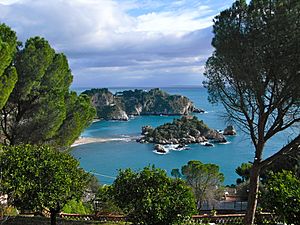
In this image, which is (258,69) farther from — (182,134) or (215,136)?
(215,136)

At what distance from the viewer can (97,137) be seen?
213 feet

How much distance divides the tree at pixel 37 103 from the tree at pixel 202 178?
1027cm

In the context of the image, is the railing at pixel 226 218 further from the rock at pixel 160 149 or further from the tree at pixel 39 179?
the rock at pixel 160 149

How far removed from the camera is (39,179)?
5.46m

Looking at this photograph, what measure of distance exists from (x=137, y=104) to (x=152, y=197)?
9085cm

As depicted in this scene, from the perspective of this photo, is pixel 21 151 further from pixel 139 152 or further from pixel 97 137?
pixel 97 137

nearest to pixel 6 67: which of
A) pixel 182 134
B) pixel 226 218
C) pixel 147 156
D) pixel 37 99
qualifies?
pixel 37 99

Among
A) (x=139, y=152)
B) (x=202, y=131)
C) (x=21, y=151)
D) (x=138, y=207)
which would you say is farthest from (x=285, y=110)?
(x=202, y=131)

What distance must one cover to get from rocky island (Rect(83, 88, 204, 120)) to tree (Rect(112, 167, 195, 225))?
83.2m

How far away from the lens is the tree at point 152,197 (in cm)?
490

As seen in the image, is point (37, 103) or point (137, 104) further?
point (137, 104)

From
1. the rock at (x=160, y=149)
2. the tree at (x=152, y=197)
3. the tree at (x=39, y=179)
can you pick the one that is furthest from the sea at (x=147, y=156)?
the tree at (x=152, y=197)

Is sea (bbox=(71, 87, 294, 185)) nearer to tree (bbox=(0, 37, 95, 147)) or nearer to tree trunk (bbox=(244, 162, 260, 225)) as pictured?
tree (bbox=(0, 37, 95, 147))

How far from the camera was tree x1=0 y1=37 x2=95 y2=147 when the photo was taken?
384 inches
